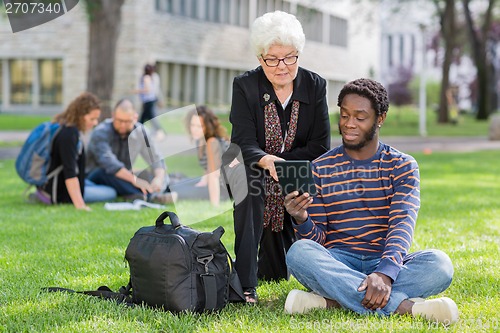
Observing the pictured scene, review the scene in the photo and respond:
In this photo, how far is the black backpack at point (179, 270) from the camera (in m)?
4.00

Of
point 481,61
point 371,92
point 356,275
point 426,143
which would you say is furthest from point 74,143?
point 481,61

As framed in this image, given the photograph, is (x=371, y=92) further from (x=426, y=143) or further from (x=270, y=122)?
(x=426, y=143)

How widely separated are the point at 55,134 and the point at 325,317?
4.75 m

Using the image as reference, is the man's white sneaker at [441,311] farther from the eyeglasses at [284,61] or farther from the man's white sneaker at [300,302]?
the eyeglasses at [284,61]

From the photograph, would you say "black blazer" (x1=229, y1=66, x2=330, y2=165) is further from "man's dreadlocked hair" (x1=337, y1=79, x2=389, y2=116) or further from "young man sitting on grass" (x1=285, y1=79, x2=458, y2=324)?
"man's dreadlocked hair" (x1=337, y1=79, x2=389, y2=116)

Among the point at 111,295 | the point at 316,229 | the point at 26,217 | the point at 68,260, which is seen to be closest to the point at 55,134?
the point at 26,217

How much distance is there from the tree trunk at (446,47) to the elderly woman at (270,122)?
2736cm

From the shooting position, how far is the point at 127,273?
5117mm

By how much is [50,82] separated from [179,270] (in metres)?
29.8

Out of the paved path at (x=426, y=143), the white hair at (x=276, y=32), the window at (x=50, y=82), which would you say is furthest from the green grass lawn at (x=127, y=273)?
the window at (x=50, y=82)

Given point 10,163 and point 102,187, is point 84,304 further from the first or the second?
point 10,163

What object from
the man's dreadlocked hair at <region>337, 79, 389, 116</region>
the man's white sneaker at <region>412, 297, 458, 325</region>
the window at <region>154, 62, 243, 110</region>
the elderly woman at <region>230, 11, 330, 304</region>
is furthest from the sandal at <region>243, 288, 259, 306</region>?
the window at <region>154, 62, 243, 110</region>

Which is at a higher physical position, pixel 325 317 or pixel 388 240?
pixel 388 240

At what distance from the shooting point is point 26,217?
7.54m
